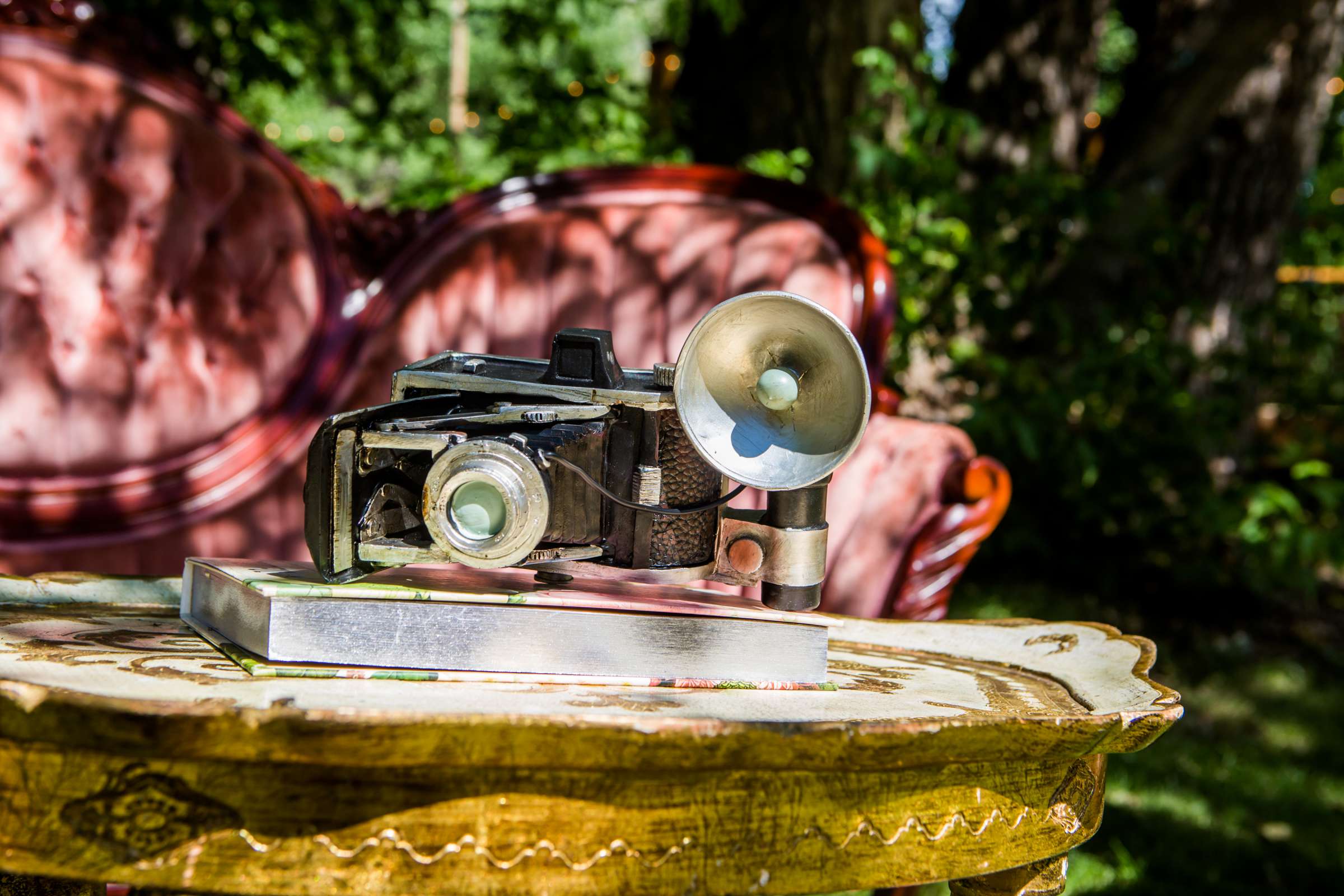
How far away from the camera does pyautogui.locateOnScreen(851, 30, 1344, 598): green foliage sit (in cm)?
228

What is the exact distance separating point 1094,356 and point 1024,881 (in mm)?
1786

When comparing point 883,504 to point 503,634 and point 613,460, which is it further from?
point 503,634

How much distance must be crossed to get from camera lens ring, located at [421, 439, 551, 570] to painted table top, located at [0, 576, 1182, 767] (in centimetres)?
9

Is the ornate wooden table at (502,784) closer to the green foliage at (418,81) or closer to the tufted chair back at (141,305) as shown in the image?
the tufted chair back at (141,305)

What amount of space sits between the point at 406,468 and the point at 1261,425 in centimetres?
369

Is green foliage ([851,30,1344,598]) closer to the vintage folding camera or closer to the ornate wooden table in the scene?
the vintage folding camera

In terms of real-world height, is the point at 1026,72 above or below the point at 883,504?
above

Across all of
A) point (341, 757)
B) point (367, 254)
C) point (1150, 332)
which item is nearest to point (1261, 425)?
point (1150, 332)

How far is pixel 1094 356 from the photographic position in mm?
2322

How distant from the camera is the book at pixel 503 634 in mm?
686

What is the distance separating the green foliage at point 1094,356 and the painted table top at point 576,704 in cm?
138

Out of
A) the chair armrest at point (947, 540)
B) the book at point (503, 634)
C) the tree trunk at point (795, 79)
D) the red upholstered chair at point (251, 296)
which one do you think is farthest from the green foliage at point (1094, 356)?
the book at point (503, 634)

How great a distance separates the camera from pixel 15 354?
1772 millimetres

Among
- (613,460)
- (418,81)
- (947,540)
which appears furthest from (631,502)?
(418,81)
